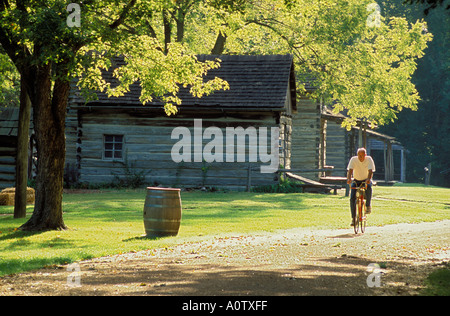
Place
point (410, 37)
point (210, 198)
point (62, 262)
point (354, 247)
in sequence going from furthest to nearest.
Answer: point (410, 37) → point (210, 198) → point (354, 247) → point (62, 262)

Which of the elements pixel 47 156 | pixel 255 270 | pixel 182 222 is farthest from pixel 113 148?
pixel 255 270

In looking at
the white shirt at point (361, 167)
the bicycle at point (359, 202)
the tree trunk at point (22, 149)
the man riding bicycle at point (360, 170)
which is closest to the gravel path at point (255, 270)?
the bicycle at point (359, 202)

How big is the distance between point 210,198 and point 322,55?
1291 centimetres

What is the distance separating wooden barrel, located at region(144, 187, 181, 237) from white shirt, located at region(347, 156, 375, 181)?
4.55 metres

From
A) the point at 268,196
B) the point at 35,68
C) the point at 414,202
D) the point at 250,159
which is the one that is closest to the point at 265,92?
the point at 250,159

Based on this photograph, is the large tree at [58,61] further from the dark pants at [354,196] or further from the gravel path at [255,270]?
the dark pants at [354,196]

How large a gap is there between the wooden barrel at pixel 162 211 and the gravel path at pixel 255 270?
92cm

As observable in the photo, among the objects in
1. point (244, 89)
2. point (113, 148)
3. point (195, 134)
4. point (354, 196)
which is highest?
point (244, 89)

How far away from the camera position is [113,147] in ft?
103

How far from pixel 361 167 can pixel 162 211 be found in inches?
202

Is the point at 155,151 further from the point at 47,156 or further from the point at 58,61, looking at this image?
the point at 58,61

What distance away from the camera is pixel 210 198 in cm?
2606

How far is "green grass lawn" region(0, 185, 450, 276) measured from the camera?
40.3 feet

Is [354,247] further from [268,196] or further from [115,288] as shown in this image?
[268,196]
